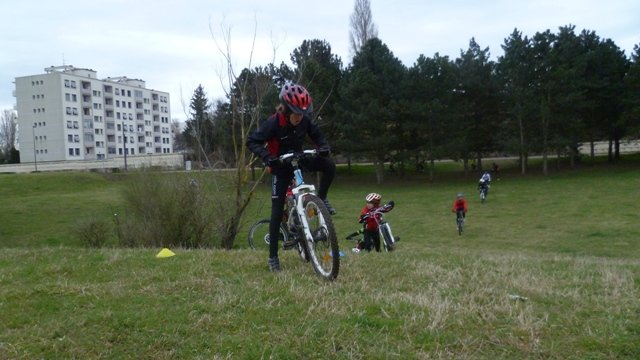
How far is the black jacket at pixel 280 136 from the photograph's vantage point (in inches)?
216

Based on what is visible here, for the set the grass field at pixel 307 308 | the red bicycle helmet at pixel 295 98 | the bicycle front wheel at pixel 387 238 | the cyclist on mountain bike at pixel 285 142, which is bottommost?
the bicycle front wheel at pixel 387 238

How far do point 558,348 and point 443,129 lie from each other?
149 feet

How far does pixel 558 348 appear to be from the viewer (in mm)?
3439

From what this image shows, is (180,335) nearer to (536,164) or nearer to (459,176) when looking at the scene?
(459,176)

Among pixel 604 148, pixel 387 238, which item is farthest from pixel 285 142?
pixel 604 148

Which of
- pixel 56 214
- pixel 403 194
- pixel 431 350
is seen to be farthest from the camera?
pixel 403 194

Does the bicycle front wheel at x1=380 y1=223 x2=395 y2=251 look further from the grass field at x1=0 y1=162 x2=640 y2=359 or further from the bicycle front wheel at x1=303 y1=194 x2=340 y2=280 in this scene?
the bicycle front wheel at x1=303 y1=194 x2=340 y2=280

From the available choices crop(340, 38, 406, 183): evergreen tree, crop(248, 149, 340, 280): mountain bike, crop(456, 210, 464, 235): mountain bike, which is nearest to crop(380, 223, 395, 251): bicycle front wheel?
crop(248, 149, 340, 280): mountain bike

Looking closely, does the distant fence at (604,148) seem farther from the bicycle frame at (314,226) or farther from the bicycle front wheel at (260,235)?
the bicycle frame at (314,226)

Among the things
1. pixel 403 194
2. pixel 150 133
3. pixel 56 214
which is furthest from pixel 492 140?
pixel 150 133

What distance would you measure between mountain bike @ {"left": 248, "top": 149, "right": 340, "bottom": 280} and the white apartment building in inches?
3226

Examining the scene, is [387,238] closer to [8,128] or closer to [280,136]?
[280,136]

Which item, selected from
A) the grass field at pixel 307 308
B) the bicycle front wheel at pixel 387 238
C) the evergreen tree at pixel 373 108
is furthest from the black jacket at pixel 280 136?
the evergreen tree at pixel 373 108

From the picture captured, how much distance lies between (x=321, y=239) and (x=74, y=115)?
94945 millimetres
